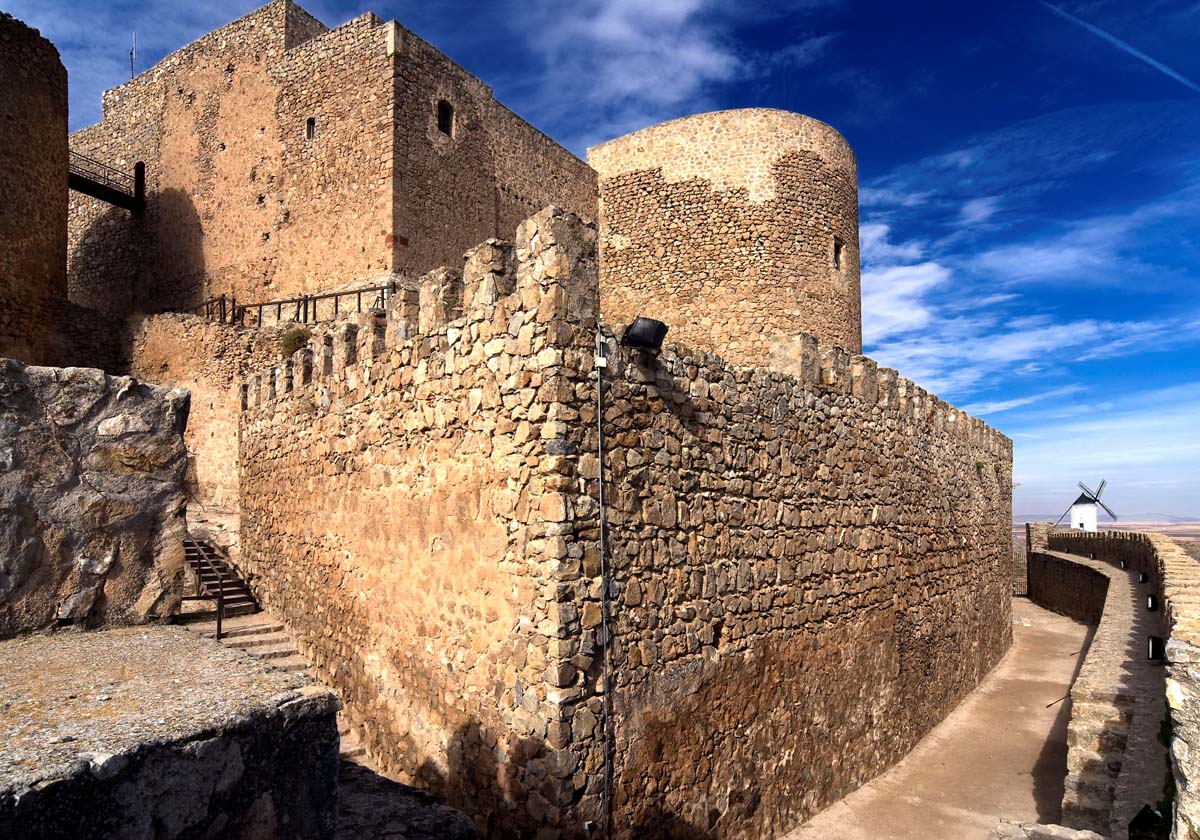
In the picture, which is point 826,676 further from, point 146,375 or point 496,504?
point 146,375

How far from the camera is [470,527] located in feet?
15.2

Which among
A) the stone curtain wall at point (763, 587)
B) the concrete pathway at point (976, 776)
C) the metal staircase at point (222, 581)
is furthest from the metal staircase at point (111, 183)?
the concrete pathway at point (976, 776)

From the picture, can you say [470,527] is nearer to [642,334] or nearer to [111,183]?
[642,334]

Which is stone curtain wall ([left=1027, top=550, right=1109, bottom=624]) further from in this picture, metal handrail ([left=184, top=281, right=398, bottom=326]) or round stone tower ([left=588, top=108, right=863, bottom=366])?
metal handrail ([left=184, top=281, right=398, bottom=326])

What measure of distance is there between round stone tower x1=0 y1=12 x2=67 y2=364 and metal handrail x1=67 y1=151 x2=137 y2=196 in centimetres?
357

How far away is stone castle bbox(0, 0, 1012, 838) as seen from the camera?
166 inches

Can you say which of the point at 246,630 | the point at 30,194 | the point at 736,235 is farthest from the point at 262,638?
the point at 736,235

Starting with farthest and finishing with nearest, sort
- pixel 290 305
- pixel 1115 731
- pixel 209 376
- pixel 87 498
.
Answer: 1. pixel 290 305
2. pixel 209 376
3. pixel 1115 731
4. pixel 87 498

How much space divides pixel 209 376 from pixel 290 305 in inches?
92.5

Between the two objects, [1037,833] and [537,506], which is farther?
[537,506]

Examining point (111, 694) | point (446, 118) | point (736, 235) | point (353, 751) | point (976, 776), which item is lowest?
point (976, 776)

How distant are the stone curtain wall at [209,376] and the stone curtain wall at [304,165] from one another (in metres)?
2.01

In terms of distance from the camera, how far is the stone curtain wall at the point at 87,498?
298cm

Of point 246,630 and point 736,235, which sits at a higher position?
point 736,235
